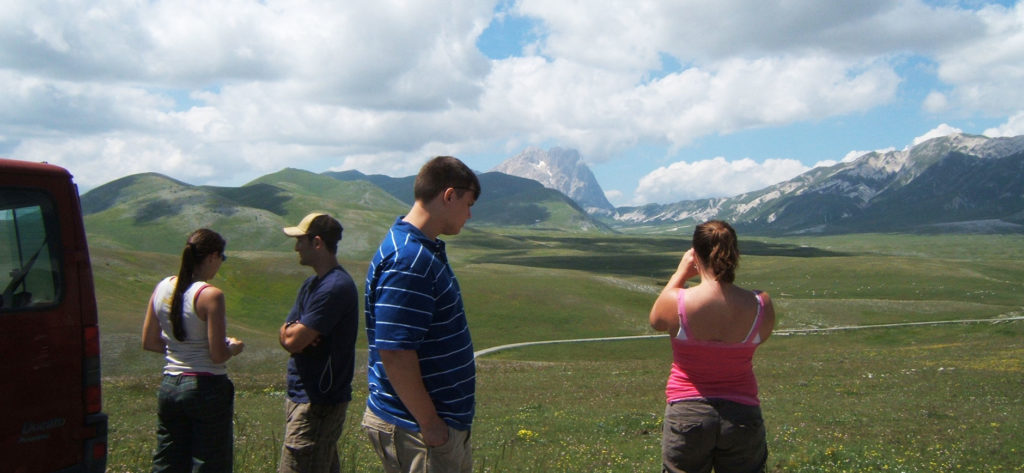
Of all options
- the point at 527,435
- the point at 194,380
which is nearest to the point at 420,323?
the point at 194,380

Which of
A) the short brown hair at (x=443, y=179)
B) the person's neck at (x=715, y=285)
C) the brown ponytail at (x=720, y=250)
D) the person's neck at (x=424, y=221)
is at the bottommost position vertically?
the person's neck at (x=715, y=285)

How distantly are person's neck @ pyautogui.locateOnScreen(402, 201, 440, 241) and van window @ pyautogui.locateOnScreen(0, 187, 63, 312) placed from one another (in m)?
3.79

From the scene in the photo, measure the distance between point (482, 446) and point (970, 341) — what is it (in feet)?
160

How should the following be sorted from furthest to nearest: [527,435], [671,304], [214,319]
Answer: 1. [527,435]
2. [214,319]
3. [671,304]

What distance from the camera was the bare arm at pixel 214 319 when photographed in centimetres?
753

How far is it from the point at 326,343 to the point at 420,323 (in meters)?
2.62

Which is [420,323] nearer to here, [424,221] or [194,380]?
[424,221]

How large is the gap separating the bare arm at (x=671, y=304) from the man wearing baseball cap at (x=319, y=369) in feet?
10.5

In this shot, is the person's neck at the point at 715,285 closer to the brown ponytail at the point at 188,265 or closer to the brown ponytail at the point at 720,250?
the brown ponytail at the point at 720,250

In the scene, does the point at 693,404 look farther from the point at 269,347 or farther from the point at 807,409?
the point at 269,347

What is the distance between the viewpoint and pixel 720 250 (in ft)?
21.5

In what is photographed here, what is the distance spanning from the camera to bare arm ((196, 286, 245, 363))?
7.53 meters

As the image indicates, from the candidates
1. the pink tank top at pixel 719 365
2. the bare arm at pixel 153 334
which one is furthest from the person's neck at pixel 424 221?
the bare arm at pixel 153 334

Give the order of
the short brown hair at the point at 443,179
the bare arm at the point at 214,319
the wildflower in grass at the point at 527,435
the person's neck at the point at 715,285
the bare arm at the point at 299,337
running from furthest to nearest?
the wildflower in grass at the point at 527,435
the bare arm at the point at 214,319
the bare arm at the point at 299,337
the person's neck at the point at 715,285
the short brown hair at the point at 443,179
